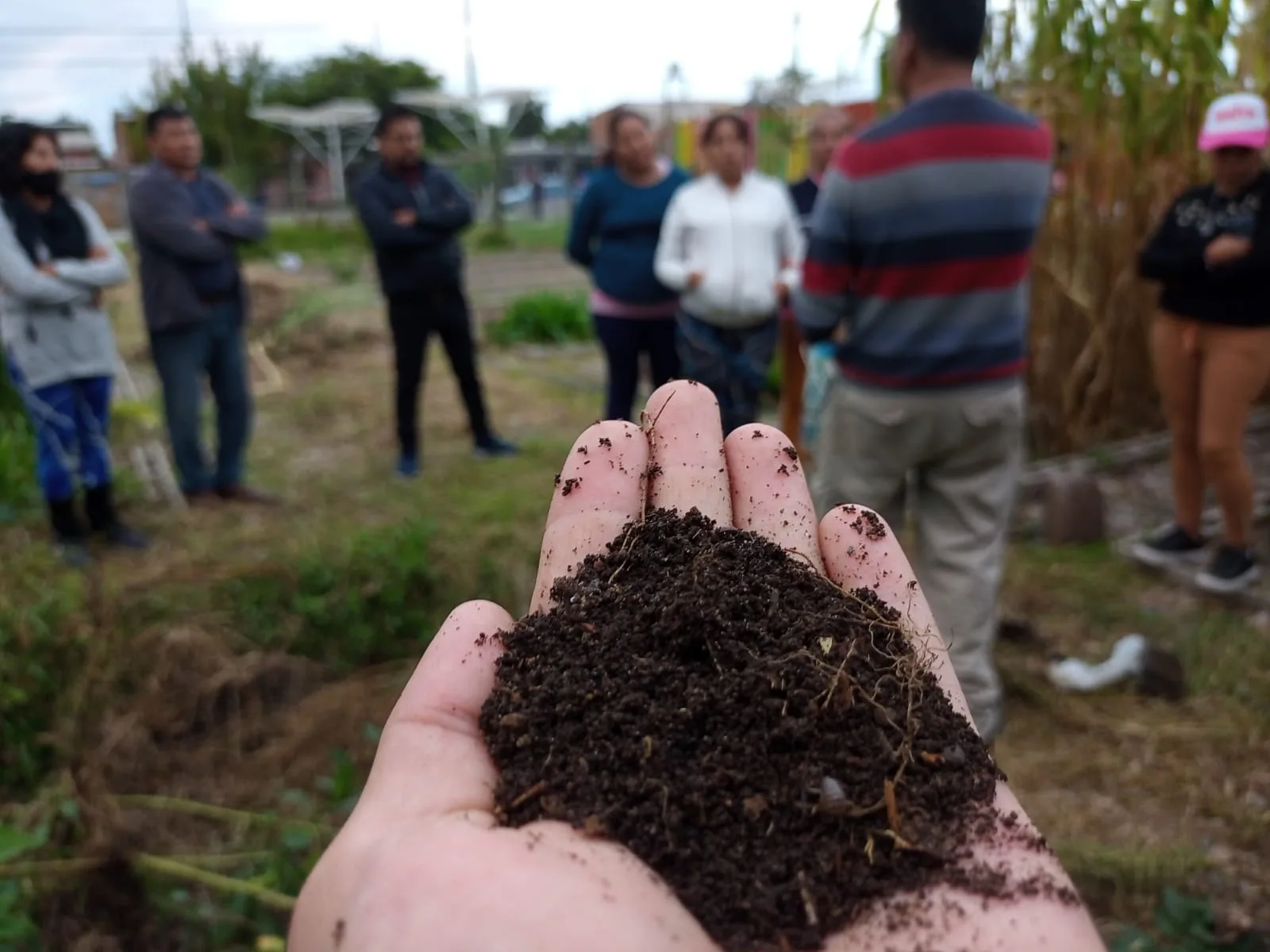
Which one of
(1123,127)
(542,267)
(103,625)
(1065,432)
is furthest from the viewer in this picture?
(542,267)

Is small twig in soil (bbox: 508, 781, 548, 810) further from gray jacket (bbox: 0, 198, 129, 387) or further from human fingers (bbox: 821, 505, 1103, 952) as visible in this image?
gray jacket (bbox: 0, 198, 129, 387)

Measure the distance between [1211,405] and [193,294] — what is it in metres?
4.66

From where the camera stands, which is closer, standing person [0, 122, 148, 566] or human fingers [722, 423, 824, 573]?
human fingers [722, 423, 824, 573]

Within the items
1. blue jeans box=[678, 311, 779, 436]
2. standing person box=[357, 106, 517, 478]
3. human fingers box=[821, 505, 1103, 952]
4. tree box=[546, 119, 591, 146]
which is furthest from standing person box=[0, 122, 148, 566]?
tree box=[546, 119, 591, 146]

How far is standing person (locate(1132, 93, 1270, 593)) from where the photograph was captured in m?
3.72

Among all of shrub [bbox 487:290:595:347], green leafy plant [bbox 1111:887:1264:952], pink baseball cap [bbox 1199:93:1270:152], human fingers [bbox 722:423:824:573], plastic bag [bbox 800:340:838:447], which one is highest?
pink baseball cap [bbox 1199:93:1270:152]

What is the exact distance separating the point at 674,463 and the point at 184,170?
411 cm

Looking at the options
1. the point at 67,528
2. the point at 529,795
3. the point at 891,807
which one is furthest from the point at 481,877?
the point at 67,528

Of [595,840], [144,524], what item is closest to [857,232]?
[595,840]

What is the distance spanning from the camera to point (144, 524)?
492 centimetres

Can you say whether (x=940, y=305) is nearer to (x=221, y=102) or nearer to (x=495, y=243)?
(x=221, y=102)

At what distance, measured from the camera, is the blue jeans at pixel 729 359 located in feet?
15.2

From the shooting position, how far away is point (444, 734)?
136 cm

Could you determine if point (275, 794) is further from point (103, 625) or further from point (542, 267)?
point (542, 267)
